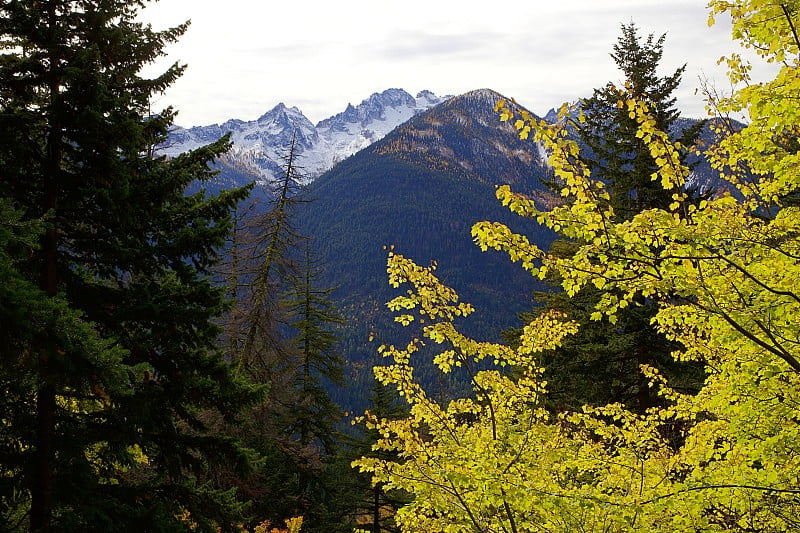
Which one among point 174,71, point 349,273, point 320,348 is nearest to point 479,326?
point 349,273

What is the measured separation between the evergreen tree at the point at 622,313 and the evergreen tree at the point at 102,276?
28.3 ft

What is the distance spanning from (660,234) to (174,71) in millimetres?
6977

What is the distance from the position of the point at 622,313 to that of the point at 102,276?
10.2 metres

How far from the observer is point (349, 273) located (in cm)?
17462

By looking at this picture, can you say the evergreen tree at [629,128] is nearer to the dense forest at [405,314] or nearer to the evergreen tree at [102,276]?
the dense forest at [405,314]

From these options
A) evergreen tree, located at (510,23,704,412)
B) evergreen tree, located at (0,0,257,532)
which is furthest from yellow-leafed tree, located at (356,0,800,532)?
evergreen tree, located at (510,23,704,412)

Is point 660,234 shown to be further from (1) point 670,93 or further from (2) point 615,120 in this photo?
(1) point 670,93

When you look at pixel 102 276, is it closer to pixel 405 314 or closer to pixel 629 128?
pixel 405 314

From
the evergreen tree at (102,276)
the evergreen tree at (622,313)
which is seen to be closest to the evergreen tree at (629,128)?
the evergreen tree at (622,313)

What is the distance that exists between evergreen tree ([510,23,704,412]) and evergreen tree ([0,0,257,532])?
8.63 m

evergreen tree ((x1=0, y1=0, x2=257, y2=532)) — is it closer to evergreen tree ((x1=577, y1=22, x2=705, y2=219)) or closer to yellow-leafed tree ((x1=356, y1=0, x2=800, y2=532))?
yellow-leafed tree ((x1=356, y1=0, x2=800, y2=532))

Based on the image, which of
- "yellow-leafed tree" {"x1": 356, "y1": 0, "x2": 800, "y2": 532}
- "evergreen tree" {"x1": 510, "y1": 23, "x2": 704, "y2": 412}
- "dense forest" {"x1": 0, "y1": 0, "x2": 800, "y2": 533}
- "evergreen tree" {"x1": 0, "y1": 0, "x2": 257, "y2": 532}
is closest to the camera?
"yellow-leafed tree" {"x1": 356, "y1": 0, "x2": 800, "y2": 532}

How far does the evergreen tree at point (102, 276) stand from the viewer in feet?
16.0

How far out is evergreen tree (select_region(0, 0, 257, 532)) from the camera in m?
4.88
